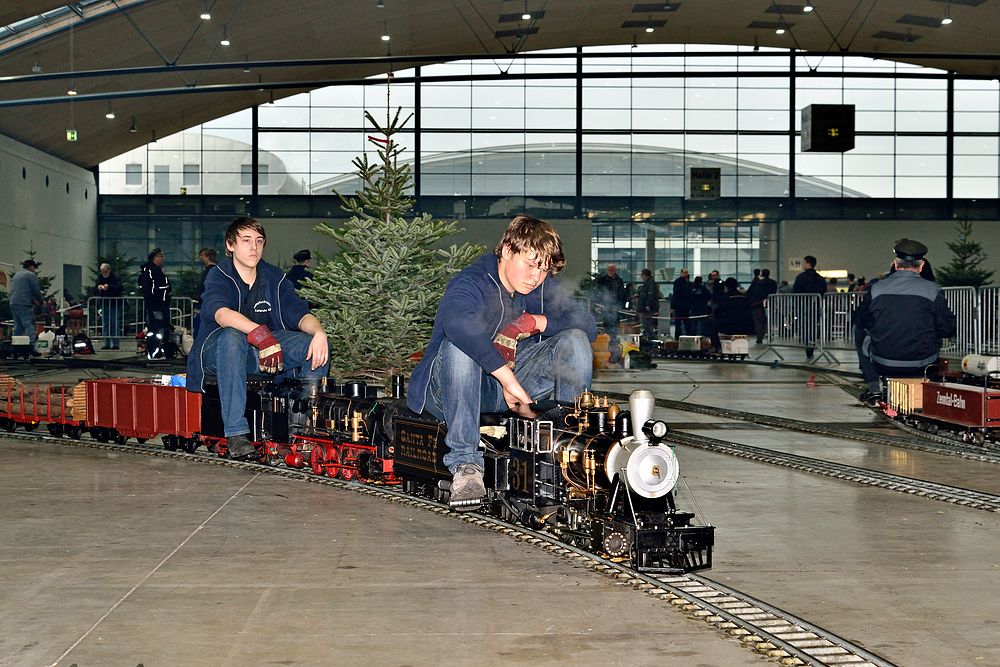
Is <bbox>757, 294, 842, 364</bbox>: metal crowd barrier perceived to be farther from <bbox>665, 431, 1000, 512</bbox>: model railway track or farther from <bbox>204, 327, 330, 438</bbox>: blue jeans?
<bbox>204, 327, 330, 438</bbox>: blue jeans

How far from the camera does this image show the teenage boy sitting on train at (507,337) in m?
5.07

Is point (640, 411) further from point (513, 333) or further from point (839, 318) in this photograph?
point (839, 318)

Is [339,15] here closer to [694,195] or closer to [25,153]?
[25,153]

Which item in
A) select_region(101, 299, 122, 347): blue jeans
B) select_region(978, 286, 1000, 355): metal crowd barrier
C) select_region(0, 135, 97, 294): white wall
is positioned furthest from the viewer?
select_region(0, 135, 97, 294): white wall

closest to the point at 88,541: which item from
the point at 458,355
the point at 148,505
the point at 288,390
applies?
the point at 148,505

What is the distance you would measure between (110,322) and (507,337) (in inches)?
943

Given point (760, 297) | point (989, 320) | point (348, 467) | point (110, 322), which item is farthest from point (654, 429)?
point (110, 322)

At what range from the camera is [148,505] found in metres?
6.34

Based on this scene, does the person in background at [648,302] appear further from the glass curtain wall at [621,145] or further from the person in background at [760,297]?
the glass curtain wall at [621,145]

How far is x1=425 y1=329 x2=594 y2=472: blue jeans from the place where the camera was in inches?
206

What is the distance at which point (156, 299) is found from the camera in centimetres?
2042

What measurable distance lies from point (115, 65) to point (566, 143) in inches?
681

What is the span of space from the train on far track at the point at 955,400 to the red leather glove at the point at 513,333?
19.6ft

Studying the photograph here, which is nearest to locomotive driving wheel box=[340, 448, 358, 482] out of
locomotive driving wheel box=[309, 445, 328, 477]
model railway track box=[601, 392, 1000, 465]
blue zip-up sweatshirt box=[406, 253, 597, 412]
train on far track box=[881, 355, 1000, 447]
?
locomotive driving wheel box=[309, 445, 328, 477]
